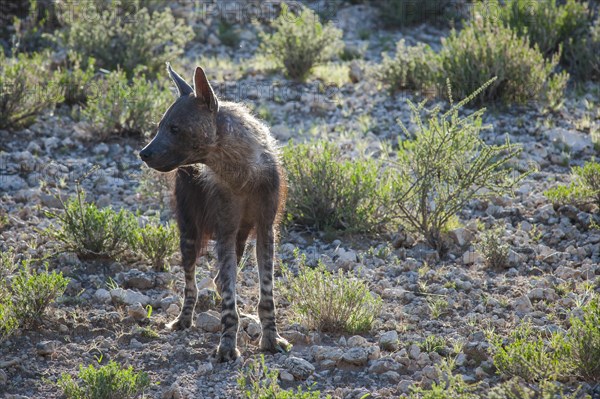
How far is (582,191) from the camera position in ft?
28.0

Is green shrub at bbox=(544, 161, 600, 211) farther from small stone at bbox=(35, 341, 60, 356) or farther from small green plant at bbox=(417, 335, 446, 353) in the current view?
small stone at bbox=(35, 341, 60, 356)

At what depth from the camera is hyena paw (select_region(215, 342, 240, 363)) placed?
5953 millimetres

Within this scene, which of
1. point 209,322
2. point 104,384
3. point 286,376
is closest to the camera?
point 104,384

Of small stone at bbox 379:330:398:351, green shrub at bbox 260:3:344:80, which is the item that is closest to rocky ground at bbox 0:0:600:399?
small stone at bbox 379:330:398:351

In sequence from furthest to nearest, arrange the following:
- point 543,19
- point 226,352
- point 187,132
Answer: point 543,19 < point 226,352 < point 187,132

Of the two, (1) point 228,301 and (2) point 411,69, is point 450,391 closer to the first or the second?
(1) point 228,301

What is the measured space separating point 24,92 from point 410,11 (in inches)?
289

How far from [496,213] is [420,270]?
1763 millimetres

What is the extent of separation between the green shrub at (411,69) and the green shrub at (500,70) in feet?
0.80

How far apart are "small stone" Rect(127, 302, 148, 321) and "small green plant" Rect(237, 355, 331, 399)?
1286mm

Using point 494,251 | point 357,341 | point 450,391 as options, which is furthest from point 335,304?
point 494,251

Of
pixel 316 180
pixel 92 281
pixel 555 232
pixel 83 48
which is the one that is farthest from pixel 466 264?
pixel 83 48

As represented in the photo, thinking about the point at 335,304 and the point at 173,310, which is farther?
the point at 173,310

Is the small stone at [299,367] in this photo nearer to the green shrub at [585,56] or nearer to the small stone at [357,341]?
the small stone at [357,341]
